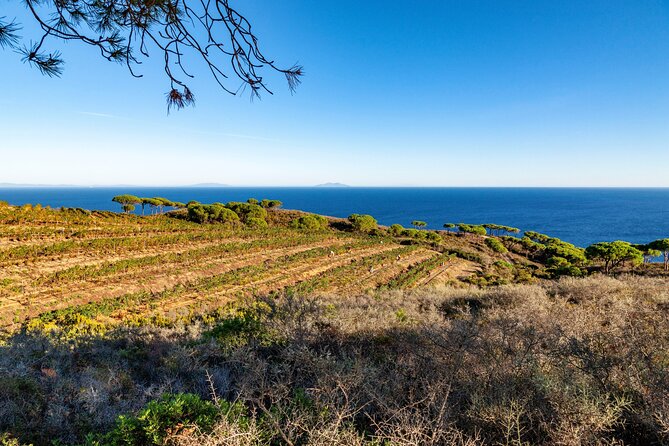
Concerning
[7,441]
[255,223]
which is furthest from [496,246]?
[7,441]

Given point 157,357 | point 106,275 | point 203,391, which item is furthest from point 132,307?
point 203,391

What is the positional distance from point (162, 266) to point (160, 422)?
20.1 metres

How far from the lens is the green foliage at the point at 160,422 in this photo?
3355 mm

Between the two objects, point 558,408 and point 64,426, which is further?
point 64,426

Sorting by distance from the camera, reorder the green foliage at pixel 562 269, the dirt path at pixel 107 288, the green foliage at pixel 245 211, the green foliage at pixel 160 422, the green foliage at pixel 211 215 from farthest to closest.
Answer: the green foliage at pixel 245 211, the green foliage at pixel 211 215, the green foliage at pixel 562 269, the dirt path at pixel 107 288, the green foliage at pixel 160 422

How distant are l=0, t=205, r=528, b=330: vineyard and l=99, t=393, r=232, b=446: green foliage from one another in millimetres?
6423

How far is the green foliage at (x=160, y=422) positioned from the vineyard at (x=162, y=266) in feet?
21.1

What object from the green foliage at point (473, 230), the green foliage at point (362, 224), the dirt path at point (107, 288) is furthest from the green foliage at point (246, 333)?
the green foliage at point (473, 230)

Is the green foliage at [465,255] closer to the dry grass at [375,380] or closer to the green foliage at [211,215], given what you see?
the green foliage at [211,215]

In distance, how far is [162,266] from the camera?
2088 centimetres

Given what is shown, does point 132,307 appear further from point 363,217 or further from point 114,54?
point 363,217

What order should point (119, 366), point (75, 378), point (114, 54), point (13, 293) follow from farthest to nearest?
point (13, 293) → point (119, 366) → point (75, 378) → point (114, 54)

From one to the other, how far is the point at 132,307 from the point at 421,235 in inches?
1491

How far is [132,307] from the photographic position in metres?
15.1
